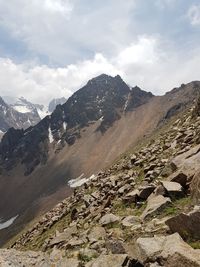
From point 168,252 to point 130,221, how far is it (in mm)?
6390

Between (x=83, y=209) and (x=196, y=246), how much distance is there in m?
16.5

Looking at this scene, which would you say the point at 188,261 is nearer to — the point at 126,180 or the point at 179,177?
the point at 179,177

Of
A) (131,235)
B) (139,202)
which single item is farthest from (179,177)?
(131,235)

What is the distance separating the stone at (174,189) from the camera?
58.2ft

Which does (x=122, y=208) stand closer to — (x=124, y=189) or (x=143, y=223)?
(x=124, y=189)

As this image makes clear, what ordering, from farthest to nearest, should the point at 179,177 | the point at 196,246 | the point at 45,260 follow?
the point at 179,177 → the point at 45,260 → the point at 196,246

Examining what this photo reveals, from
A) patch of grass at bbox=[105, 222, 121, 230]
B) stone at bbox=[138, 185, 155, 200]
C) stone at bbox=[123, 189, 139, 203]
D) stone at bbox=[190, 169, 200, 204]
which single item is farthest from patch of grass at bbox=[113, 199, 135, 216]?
stone at bbox=[190, 169, 200, 204]

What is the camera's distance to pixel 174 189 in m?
17.9

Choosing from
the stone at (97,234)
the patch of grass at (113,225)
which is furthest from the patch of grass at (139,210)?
the stone at (97,234)

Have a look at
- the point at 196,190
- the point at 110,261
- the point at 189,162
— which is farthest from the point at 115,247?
the point at 189,162

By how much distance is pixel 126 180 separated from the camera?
26.0 m

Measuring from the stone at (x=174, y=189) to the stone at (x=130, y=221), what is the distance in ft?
6.20

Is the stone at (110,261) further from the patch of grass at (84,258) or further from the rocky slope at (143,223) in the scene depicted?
the patch of grass at (84,258)

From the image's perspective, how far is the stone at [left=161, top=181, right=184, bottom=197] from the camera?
1773 cm
